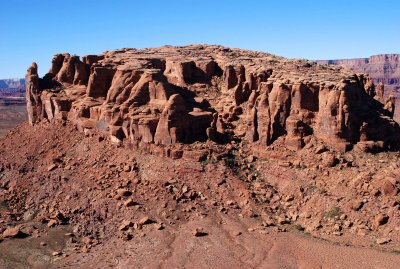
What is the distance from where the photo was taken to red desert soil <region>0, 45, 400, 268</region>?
33781mm

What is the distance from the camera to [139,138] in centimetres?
4594

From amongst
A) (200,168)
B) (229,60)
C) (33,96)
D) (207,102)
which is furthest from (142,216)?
(33,96)

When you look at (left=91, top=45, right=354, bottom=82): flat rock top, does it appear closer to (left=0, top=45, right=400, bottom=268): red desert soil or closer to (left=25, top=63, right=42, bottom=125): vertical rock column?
(left=0, top=45, right=400, bottom=268): red desert soil

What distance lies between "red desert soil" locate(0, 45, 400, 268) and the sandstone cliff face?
162mm

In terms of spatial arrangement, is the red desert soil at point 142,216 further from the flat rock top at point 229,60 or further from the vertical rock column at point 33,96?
the flat rock top at point 229,60

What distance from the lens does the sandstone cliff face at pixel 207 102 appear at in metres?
43.2

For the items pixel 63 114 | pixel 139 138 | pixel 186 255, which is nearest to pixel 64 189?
pixel 139 138

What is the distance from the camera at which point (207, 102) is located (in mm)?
51375

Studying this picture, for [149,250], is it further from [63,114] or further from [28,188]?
[63,114]

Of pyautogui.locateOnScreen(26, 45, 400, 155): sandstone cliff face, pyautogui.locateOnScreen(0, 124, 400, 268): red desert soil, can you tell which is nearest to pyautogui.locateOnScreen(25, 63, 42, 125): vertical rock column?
pyautogui.locateOnScreen(26, 45, 400, 155): sandstone cliff face

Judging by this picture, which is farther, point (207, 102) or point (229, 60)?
point (229, 60)

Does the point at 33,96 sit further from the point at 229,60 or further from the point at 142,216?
the point at 142,216

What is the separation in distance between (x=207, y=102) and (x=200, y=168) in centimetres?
1183

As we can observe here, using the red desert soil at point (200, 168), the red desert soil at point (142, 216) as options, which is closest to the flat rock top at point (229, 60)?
the red desert soil at point (200, 168)
